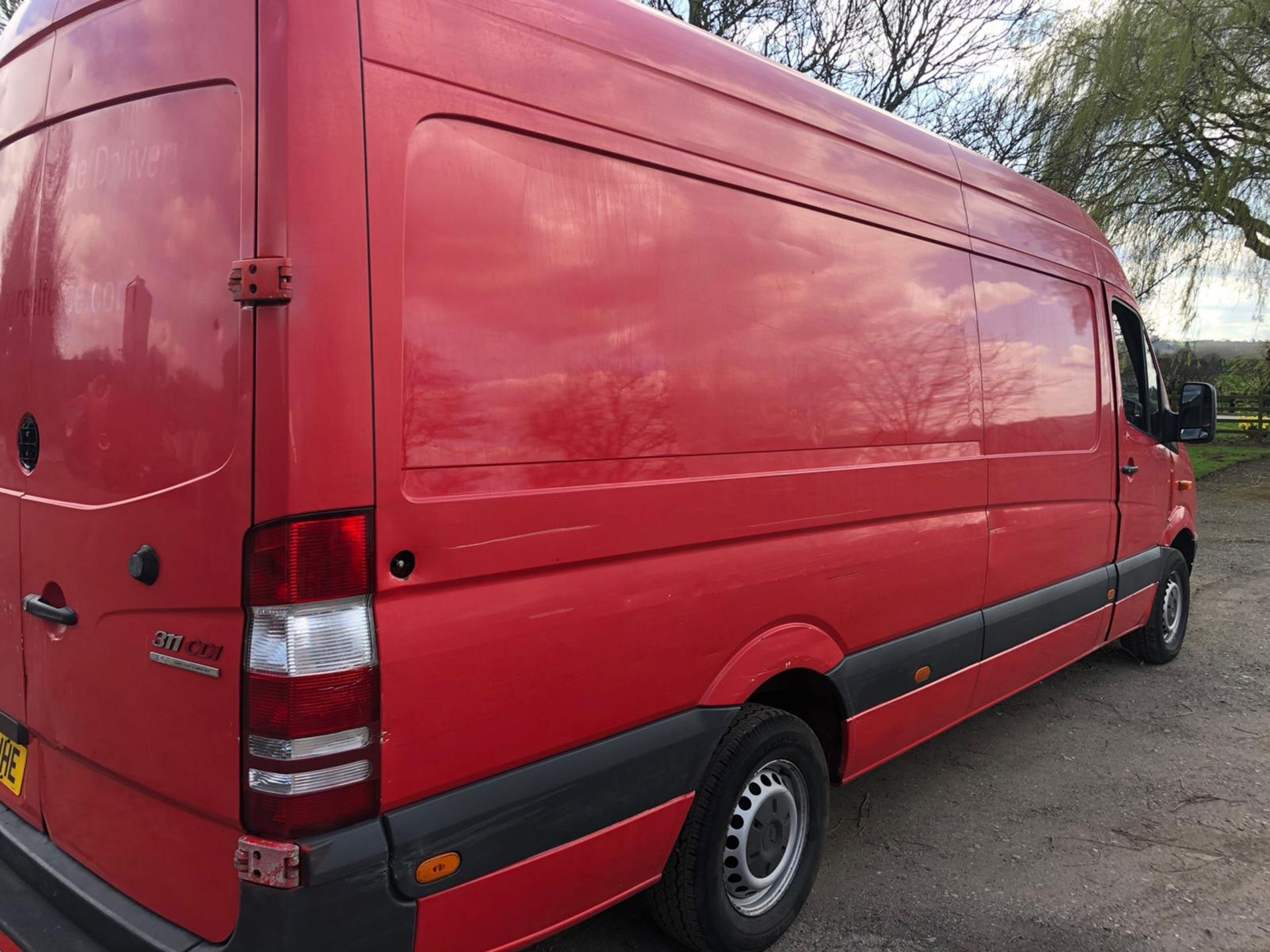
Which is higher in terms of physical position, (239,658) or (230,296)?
(230,296)

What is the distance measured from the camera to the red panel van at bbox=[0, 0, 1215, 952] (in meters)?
1.66

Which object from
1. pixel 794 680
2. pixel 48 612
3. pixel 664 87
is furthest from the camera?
pixel 794 680

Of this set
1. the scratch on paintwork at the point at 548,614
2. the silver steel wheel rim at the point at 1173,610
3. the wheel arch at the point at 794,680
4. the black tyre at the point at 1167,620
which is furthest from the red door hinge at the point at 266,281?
the silver steel wheel rim at the point at 1173,610

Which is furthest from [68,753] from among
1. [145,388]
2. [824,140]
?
[824,140]

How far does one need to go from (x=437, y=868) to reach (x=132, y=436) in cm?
110

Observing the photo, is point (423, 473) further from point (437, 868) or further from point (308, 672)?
point (437, 868)

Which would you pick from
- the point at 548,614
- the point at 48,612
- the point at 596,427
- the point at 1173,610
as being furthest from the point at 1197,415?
the point at 48,612

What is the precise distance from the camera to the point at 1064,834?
3.47 meters

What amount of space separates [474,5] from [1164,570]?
525 cm

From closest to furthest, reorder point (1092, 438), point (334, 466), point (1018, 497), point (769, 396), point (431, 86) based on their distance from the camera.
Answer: point (334, 466) < point (431, 86) < point (769, 396) < point (1018, 497) < point (1092, 438)

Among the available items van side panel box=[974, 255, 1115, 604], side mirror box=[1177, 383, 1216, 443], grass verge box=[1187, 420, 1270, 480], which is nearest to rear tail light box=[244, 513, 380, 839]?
van side panel box=[974, 255, 1115, 604]

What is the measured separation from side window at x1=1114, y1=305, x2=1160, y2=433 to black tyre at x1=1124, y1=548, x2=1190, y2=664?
942 millimetres

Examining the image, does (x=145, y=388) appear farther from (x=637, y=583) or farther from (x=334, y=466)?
(x=637, y=583)

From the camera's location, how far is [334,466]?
165 centimetres
